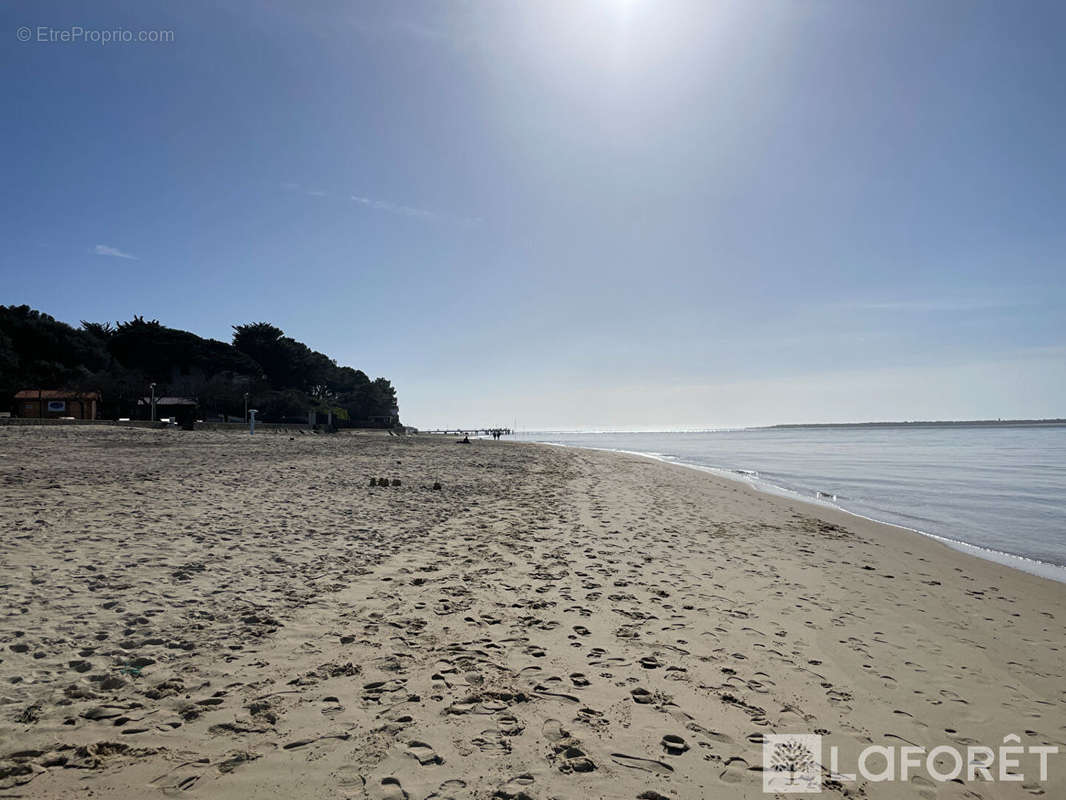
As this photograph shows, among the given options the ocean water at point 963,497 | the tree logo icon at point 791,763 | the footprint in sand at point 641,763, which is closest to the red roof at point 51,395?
the ocean water at point 963,497

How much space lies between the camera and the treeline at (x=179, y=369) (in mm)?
64625

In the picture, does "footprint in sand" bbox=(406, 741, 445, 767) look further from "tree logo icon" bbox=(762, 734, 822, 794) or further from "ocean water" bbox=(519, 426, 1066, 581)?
"ocean water" bbox=(519, 426, 1066, 581)

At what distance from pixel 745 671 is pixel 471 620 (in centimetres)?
300

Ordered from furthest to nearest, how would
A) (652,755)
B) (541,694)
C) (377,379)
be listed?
1. (377,379)
2. (541,694)
3. (652,755)

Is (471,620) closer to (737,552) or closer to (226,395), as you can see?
(737,552)

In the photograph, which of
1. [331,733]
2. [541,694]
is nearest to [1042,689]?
[541,694]

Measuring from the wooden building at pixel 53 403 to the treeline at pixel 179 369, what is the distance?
3329 mm

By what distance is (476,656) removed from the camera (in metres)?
5.22

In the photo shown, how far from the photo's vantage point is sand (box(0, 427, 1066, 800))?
11.7ft

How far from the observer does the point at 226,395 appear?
77.1 metres

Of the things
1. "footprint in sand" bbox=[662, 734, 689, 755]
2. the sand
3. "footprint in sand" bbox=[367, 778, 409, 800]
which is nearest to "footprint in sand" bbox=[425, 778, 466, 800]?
the sand

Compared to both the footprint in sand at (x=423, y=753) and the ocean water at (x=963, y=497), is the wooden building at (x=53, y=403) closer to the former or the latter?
the ocean water at (x=963, y=497)

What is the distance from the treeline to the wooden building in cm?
333

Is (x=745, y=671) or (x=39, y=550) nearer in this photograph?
(x=745, y=671)
